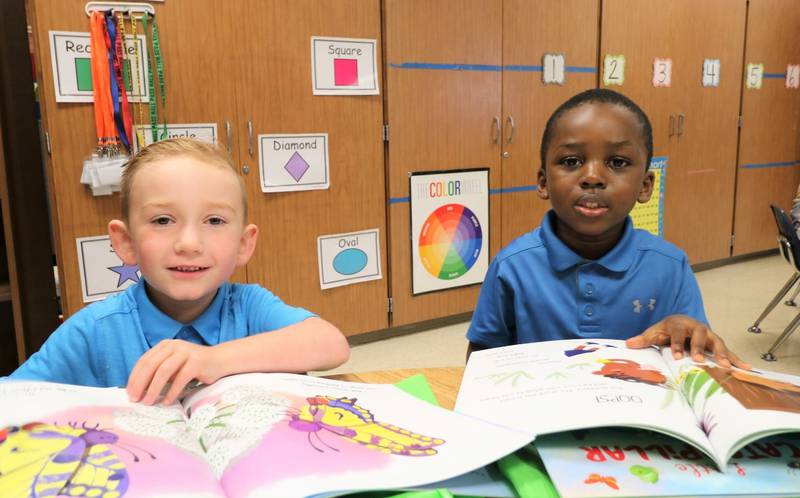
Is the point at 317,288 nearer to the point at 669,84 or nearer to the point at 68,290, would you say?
the point at 68,290

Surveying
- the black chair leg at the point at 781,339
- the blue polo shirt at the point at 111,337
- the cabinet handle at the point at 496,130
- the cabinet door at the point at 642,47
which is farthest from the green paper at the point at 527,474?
the cabinet door at the point at 642,47

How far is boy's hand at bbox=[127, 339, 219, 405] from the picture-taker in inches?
25.2

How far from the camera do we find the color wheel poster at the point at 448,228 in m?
3.13

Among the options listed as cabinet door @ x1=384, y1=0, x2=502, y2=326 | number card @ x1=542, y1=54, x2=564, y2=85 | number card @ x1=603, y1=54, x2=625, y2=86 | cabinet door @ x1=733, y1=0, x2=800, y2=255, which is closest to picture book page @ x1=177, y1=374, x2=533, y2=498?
cabinet door @ x1=384, y1=0, x2=502, y2=326

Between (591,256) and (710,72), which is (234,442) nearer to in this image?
(591,256)

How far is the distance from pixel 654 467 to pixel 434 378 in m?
0.43

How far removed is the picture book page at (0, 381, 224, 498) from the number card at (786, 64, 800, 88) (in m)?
5.51

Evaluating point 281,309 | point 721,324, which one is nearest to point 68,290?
point 281,309

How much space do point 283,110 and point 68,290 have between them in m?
1.13

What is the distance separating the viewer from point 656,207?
4148 millimetres

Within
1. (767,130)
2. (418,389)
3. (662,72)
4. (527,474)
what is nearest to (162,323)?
(418,389)

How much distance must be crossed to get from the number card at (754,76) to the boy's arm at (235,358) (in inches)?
186

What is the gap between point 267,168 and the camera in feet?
8.65

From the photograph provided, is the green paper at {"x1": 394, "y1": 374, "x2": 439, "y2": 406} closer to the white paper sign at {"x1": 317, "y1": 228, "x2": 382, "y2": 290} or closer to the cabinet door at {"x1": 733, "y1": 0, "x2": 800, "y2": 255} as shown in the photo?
the white paper sign at {"x1": 317, "y1": 228, "x2": 382, "y2": 290}
